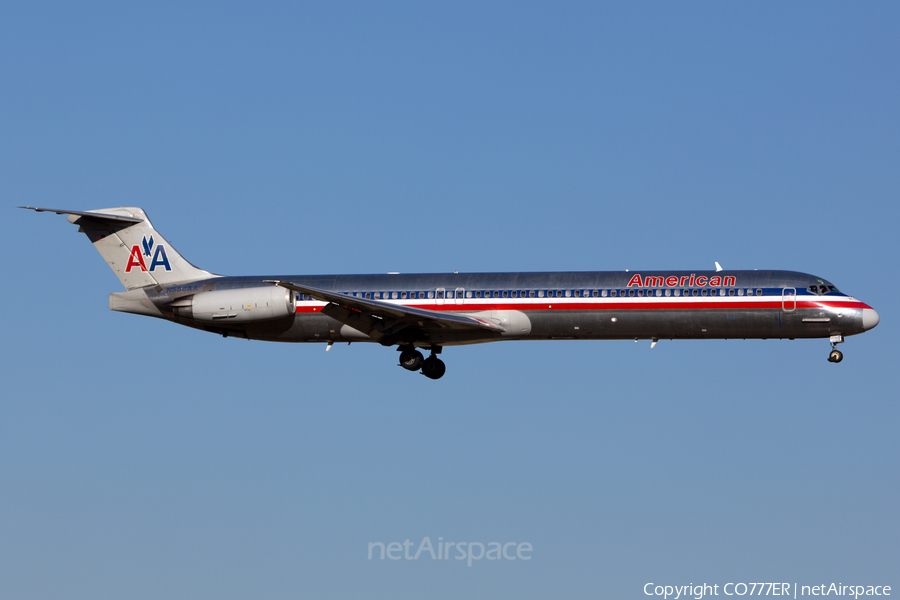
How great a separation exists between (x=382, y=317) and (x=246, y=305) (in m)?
5.13

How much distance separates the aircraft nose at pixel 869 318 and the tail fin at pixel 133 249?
79.9 feet

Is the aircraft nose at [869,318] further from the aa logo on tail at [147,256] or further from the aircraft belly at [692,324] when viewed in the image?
the aa logo on tail at [147,256]

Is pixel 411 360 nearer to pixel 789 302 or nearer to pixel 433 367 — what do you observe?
pixel 433 367

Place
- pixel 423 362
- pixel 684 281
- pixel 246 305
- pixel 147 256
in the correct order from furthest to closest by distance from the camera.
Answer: pixel 147 256
pixel 423 362
pixel 246 305
pixel 684 281

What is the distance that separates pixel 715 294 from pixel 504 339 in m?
7.42

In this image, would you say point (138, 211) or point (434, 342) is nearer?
point (434, 342)

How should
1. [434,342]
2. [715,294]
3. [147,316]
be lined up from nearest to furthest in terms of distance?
1. [715,294]
2. [434,342]
3. [147,316]

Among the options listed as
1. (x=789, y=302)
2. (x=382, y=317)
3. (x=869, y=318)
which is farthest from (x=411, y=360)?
(x=869, y=318)

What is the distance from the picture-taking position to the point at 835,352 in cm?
3766

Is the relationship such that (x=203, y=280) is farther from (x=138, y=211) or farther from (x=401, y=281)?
(x=401, y=281)

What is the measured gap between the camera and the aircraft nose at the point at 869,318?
37.6 m

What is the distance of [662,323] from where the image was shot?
3806cm

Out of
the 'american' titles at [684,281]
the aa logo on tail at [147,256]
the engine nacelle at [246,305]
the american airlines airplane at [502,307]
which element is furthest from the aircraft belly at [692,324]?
the aa logo on tail at [147,256]

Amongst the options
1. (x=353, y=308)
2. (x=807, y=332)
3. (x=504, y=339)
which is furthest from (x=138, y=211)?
(x=807, y=332)
